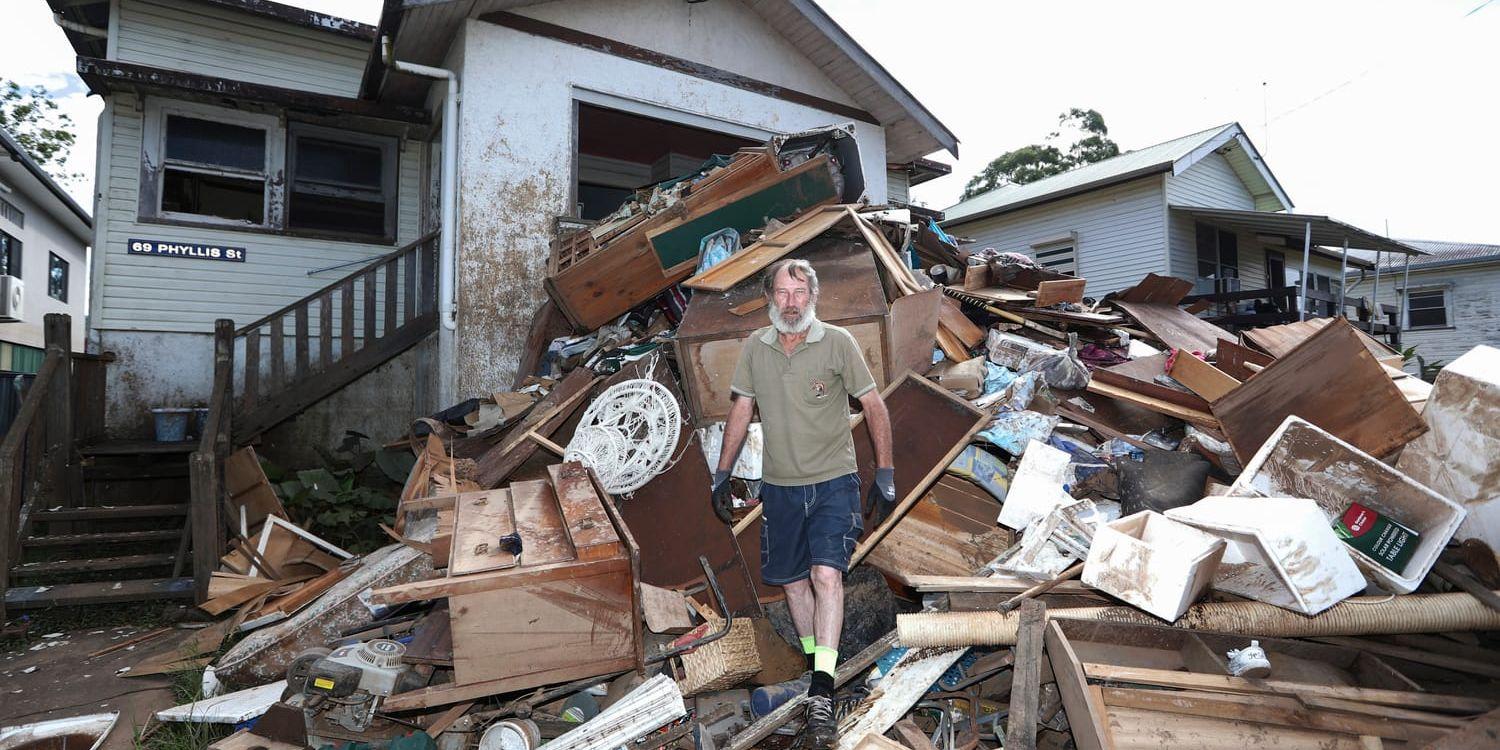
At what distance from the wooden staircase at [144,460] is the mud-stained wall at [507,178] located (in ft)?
3.35

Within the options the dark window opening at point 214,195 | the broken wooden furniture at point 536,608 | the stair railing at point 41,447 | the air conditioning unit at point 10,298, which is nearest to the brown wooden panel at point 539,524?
the broken wooden furniture at point 536,608

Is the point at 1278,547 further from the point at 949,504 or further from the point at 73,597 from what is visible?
the point at 73,597

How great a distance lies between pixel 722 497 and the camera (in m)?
3.68

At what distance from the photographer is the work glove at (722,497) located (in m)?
3.63

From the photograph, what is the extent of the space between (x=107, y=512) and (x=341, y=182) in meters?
4.54

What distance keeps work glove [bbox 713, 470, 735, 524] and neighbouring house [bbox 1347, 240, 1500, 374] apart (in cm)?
2353

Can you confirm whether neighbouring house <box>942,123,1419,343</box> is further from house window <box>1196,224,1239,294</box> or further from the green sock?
the green sock

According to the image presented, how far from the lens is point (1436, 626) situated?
2.96m

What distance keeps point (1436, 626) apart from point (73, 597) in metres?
8.10

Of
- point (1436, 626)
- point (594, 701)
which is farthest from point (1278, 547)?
point (594, 701)

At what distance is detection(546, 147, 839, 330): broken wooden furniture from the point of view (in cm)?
601

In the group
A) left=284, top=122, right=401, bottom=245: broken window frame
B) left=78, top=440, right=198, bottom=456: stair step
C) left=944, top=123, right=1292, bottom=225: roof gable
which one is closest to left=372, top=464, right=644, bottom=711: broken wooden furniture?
left=78, top=440, right=198, bottom=456: stair step

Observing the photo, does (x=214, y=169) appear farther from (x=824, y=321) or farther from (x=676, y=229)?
(x=824, y=321)

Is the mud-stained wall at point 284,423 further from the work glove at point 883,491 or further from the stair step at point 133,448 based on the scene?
the work glove at point 883,491
